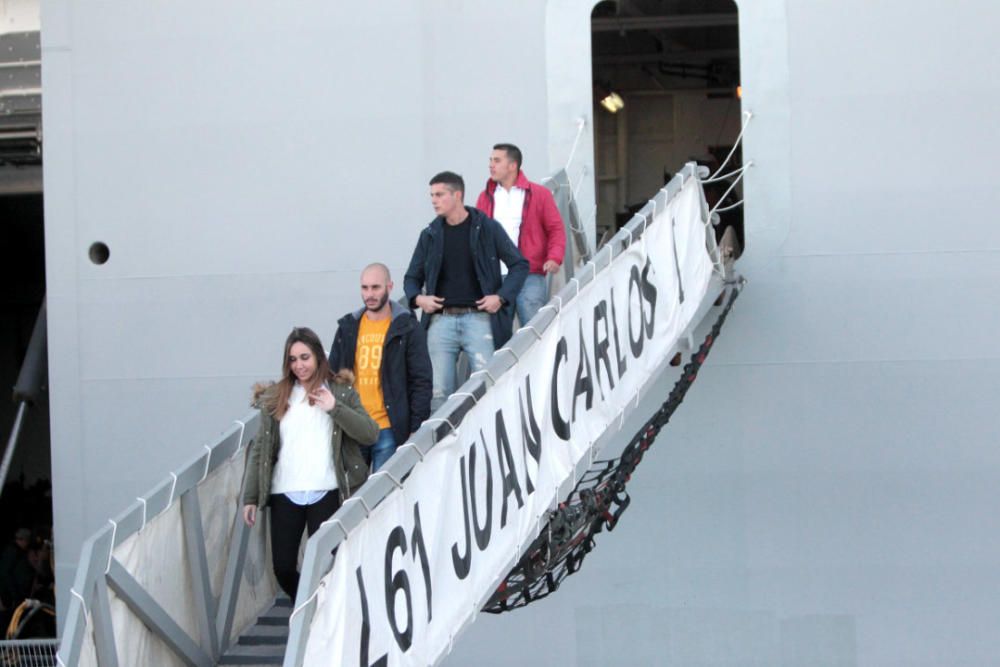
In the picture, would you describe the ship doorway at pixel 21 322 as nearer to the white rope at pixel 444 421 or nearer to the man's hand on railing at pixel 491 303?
the man's hand on railing at pixel 491 303

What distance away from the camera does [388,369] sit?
Answer: 5000mm

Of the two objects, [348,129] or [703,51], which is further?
[703,51]

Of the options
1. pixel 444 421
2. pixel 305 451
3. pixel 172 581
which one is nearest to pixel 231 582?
pixel 172 581

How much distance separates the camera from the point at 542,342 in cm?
499

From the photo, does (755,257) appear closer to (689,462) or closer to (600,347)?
(689,462)

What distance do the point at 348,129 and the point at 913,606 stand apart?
13.9 feet

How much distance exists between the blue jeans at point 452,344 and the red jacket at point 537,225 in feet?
1.88

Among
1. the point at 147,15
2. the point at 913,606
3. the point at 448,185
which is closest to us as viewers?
the point at 448,185

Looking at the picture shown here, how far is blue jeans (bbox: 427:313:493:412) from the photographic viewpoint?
5531 mm

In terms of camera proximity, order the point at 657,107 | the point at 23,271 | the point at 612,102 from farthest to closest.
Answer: the point at 23,271, the point at 657,107, the point at 612,102

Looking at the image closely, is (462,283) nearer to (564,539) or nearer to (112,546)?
(564,539)

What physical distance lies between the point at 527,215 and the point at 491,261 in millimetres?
560

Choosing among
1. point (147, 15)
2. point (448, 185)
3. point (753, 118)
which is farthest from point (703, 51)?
point (448, 185)

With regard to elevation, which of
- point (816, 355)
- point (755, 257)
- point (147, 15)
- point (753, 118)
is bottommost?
point (816, 355)
